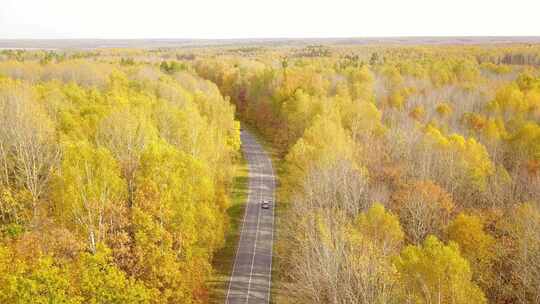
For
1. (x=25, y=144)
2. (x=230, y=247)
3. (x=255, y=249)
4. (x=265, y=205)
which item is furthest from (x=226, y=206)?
(x=25, y=144)

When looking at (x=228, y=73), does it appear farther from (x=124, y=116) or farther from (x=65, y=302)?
(x=65, y=302)

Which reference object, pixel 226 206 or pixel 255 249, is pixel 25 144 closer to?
pixel 226 206

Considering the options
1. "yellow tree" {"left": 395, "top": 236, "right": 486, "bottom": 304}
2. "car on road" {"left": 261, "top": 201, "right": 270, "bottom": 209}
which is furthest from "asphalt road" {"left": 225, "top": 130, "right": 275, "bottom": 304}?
"yellow tree" {"left": 395, "top": 236, "right": 486, "bottom": 304}

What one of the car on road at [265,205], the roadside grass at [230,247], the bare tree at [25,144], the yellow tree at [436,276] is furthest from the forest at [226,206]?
the car on road at [265,205]

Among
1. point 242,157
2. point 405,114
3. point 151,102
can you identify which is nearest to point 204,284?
point 151,102

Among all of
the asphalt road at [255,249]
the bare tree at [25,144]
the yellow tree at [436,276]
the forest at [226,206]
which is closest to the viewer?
the forest at [226,206]

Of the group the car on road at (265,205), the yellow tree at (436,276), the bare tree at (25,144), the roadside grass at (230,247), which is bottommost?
the roadside grass at (230,247)

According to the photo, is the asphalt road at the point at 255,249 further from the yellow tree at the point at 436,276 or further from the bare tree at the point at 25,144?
the bare tree at the point at 25,144
